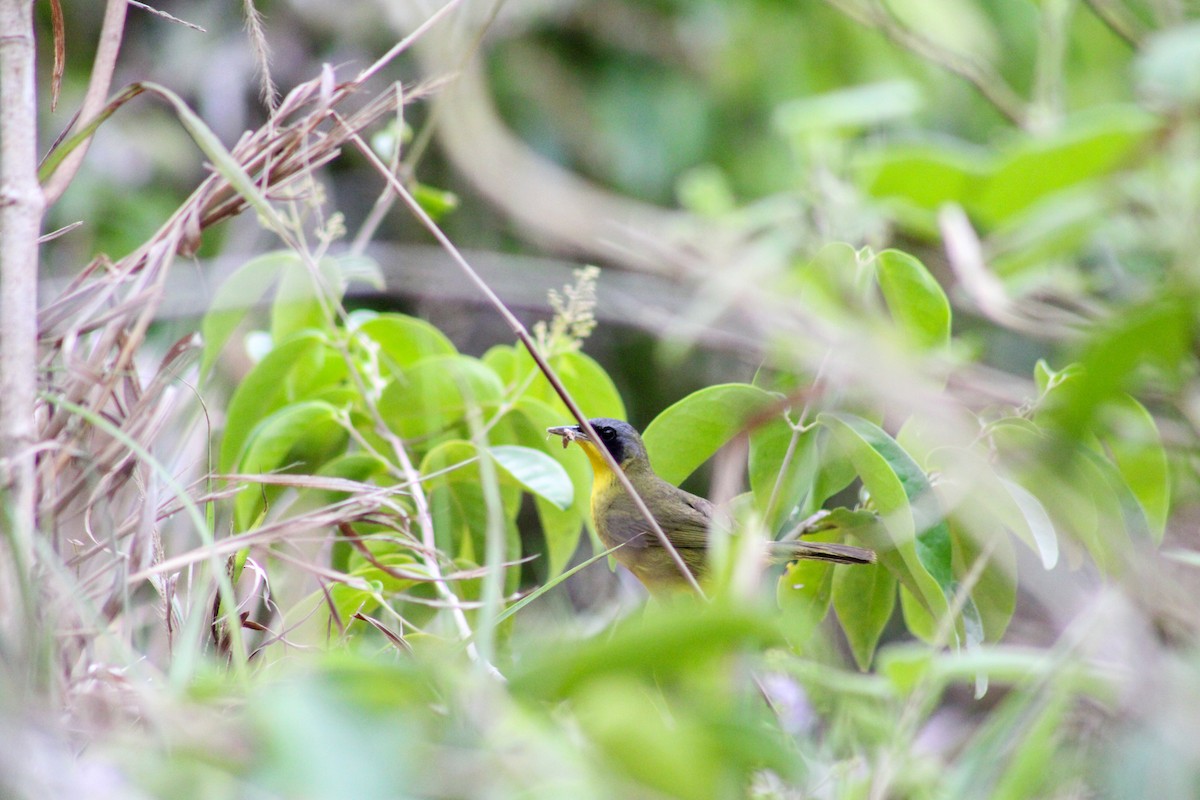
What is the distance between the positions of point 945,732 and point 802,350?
76.4 inches

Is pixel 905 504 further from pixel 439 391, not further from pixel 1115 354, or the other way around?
pixel 439 391

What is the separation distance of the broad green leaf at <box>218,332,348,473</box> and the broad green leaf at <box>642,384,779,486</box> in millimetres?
675

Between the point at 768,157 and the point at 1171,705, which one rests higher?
the point at 1171,705

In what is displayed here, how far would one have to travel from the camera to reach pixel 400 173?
2.13 meters

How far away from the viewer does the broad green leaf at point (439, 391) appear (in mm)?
1978

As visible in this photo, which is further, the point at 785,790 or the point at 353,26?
the point at 353,26

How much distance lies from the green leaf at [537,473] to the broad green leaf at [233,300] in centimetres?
52

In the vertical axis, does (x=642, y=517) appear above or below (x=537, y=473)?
below

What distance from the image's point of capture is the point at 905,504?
1.53m

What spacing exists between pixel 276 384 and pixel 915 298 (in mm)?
1203

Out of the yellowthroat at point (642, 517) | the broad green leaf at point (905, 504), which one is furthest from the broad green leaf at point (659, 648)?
the yellowthroat at point (642, 517)

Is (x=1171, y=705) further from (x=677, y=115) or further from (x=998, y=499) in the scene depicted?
(x=677, y=115)

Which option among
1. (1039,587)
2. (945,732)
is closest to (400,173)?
(1039,587)

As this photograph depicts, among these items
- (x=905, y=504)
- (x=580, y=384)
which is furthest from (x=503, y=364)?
(x=905, y=504)
